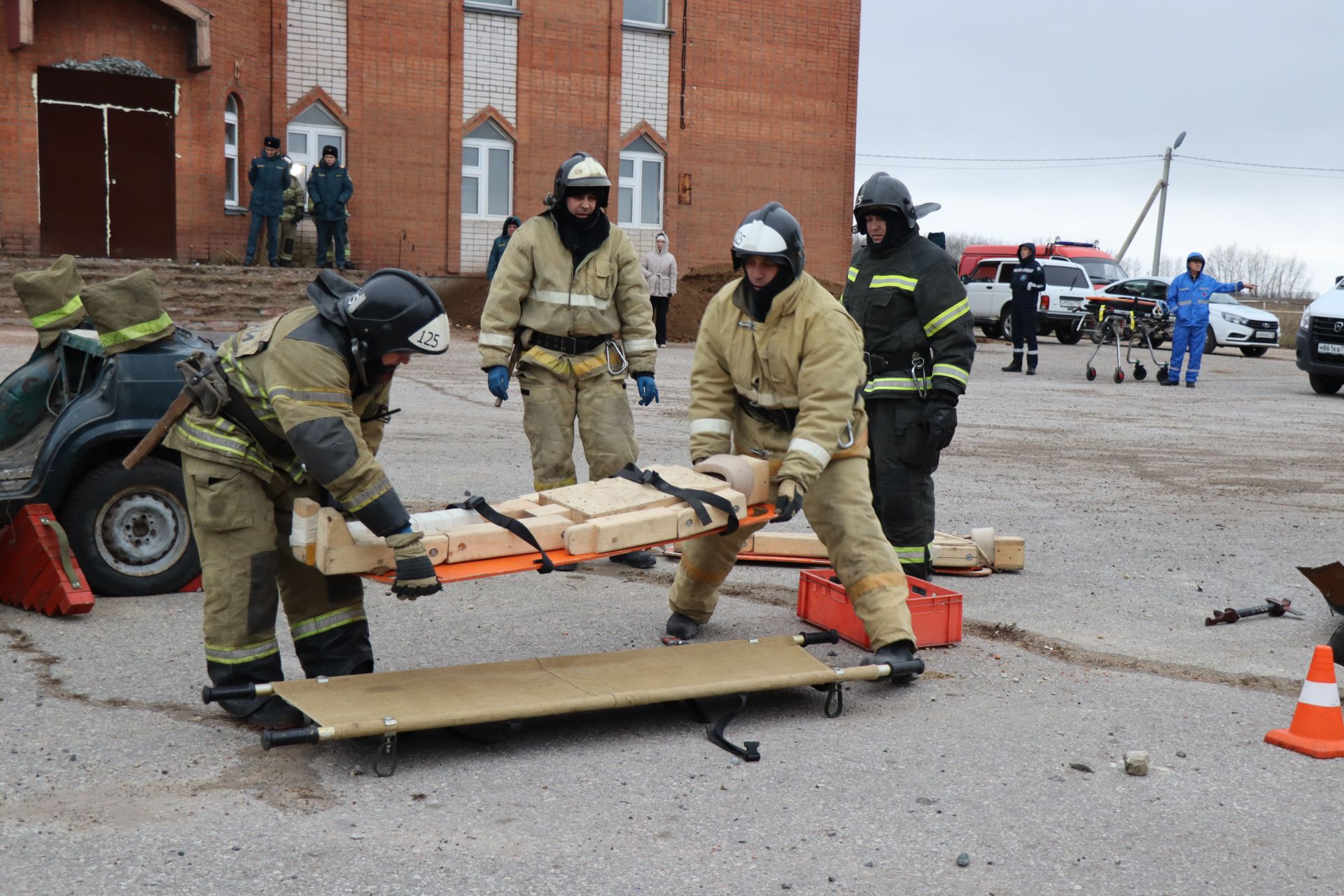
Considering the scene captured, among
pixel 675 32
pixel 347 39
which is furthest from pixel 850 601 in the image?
pixel 675 32

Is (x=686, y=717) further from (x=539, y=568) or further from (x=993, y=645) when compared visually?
(x=993, y=645)

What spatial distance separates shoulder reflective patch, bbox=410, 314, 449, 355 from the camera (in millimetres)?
4305

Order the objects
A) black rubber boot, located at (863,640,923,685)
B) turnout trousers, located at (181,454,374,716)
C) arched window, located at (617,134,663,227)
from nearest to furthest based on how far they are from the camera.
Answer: turnout trousers, located at (181,454,374,716)
black rubber boot, located at (863,640,923,685)
arched window, located at (617,134,663,227)

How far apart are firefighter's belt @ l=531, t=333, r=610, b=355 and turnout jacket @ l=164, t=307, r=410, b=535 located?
230 centimetres

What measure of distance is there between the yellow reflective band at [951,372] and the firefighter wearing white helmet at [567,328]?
5.42 feet

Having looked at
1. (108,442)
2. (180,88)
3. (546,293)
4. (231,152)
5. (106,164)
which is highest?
(180,88)

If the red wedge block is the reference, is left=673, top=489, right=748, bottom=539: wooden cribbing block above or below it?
above

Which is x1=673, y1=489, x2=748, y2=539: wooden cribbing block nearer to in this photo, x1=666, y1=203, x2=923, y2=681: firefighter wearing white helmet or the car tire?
x1=666, y1=203, x2=923, y2=681: firefighter wearing white helmet

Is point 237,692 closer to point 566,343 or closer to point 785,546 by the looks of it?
point 566,343

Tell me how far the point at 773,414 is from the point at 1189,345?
53.2ft

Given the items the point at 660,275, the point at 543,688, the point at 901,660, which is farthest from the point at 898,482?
→ the point at 660,275

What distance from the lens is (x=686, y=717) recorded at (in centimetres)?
479

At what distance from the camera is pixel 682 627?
5816 millimetres

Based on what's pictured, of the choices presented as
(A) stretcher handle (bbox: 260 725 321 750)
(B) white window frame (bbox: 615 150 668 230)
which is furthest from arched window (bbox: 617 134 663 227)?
(A) stretcher handle (bbox: 260 725 321 750)
